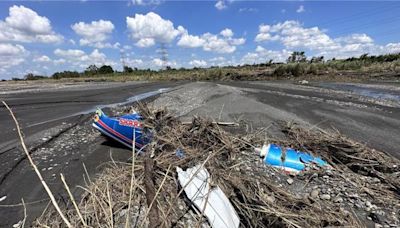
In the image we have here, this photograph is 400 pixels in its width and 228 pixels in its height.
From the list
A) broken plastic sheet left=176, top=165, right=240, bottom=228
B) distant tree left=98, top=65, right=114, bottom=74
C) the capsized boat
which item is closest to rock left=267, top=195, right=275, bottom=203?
broken plastic sheet left=176, top=165, right=240, bottom=228

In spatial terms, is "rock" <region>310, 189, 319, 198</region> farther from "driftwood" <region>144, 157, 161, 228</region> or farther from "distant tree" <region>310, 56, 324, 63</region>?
"distant tree" <region>310, 56, 324, 63</region>

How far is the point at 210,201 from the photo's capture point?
2744 mm

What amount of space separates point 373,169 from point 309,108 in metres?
5.86

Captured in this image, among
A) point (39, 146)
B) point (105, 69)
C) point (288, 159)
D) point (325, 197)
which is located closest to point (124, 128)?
point (39, 146)

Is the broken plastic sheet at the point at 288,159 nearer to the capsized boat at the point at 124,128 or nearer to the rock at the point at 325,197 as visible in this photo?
the rock at the point at 325,197

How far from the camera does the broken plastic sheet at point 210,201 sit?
2.55m

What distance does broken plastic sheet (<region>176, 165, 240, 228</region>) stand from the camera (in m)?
2.55

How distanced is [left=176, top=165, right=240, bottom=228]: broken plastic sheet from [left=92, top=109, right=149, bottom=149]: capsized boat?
2061 millimetres

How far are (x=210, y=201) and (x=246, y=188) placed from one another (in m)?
0.72

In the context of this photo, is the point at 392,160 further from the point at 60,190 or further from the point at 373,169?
the point at 60,190

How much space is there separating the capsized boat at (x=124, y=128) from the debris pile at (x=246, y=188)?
38 cm

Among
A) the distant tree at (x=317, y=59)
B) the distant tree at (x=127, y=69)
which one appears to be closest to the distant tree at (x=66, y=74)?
the distant tree at (x=127, y=69)

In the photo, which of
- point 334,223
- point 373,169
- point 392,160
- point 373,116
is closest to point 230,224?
point 334,223

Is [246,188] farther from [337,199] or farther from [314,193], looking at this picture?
[337,199]
